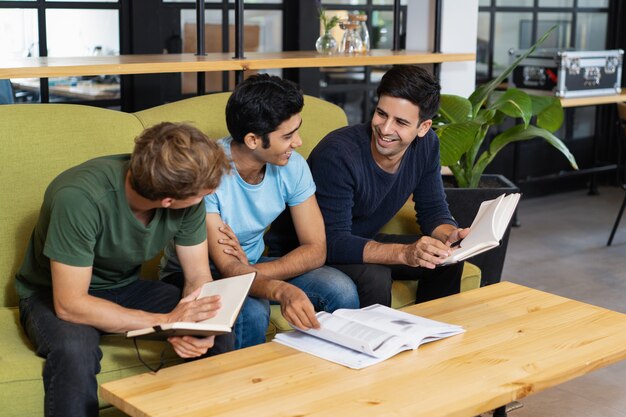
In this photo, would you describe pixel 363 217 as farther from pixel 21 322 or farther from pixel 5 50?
Answer: pixel 5 50

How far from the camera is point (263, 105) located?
2438 millimetres

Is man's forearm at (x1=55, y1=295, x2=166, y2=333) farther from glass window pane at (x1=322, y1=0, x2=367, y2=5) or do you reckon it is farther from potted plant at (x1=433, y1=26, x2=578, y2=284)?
glass window pane at (x1=322, y1=0, x2=367, y2=5)

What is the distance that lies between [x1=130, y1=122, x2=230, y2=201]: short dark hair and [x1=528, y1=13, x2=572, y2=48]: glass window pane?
4.20 m

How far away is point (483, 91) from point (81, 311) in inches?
87.1

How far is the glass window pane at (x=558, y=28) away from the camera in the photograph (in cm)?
579

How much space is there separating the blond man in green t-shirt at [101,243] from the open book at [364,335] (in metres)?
0.25

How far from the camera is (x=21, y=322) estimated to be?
2.31m

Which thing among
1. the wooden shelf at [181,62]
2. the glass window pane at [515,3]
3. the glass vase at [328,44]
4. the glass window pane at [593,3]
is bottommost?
the wooden shelf at [181,62]

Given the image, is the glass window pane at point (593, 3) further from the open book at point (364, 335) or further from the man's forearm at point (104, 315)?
the man's forearm at point (104, 315)

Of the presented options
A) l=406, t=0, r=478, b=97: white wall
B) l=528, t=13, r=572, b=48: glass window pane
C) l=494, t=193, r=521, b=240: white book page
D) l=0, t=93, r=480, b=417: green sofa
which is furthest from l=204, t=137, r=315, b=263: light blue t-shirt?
l=528, t=13, r=572, b=48: glass window pane

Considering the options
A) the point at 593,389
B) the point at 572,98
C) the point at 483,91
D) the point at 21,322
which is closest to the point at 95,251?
the point at 21,322

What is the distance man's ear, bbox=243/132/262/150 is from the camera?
2471 mm

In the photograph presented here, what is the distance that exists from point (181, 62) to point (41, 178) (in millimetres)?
764

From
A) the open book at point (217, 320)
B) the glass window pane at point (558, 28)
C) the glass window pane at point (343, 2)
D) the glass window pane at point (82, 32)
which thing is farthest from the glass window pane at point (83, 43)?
the glass window pane at point (558, 28)
